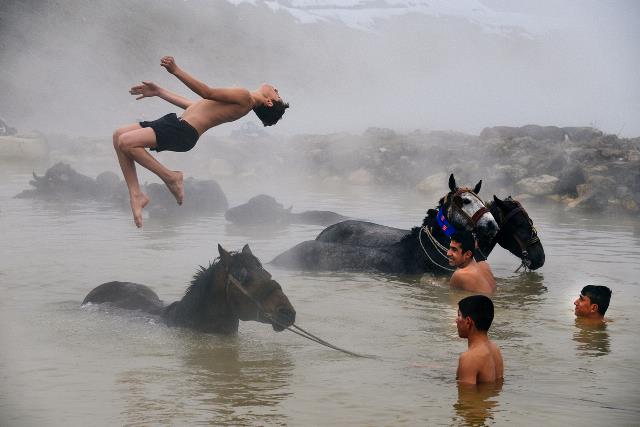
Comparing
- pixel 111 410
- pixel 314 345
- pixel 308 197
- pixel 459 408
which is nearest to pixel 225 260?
pixel 314 345

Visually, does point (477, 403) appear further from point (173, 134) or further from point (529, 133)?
point (529, 133)

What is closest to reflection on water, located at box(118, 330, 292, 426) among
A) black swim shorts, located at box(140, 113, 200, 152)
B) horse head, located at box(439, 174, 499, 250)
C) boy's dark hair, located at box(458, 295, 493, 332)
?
boy's dark hair, located at box(458, 295, 493, 332)

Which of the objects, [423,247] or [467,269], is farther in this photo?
Answer: [423,247]

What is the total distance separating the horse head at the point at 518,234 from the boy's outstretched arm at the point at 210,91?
6.36 m

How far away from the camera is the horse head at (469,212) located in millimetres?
12742

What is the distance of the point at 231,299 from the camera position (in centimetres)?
956

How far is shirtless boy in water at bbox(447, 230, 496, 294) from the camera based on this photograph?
41.9 ft

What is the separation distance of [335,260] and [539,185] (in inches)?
552

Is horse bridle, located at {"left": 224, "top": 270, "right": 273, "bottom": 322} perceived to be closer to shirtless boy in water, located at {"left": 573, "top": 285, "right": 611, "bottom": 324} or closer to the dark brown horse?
the dark brown horse

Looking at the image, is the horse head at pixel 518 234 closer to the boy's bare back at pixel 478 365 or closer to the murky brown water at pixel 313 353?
the murky brown water at pixel 313 353

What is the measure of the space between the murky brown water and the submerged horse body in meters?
0.37

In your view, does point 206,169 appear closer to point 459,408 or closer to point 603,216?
point 603,216

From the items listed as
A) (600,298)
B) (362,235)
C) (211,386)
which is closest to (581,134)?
(362,235)

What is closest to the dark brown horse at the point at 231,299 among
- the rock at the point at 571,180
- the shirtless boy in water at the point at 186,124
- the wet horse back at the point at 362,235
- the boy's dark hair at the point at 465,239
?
the shirtless boy in water at the point at 186,124
